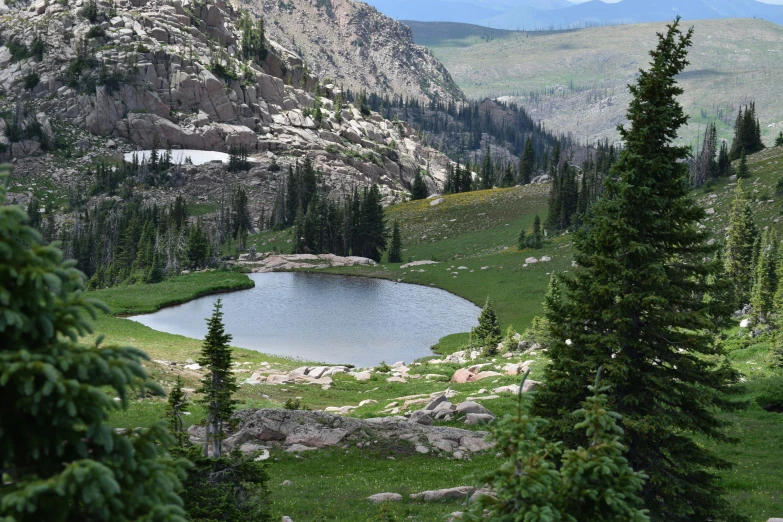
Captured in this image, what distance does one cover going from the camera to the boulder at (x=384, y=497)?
727 inches

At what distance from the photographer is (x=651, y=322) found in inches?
602

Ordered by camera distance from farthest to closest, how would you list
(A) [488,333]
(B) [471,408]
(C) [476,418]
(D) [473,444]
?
(A) [488,333]
(B) [471,408]
(C) [476,418]
(D) [473,444]

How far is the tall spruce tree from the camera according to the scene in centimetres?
1466

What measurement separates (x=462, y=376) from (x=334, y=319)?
28.9m

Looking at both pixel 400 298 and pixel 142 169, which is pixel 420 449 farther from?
pixel 142 169

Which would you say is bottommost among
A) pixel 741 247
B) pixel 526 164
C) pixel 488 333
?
pixel 488 333

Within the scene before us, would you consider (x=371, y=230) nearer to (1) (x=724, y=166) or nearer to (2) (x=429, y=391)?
(1) (x=724, y=166)

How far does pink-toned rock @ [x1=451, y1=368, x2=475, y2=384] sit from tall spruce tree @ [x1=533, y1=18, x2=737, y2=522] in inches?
868

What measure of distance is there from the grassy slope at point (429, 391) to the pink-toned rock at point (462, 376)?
1.11 metres

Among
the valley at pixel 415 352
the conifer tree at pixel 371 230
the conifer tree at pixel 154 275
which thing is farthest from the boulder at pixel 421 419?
the conifer tree at pixel 371 230

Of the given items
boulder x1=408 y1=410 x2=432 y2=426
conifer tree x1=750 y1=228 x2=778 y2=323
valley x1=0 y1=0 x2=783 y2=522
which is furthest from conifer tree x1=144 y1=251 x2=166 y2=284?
conifer tree x1=750 y1=228 x2=778 y2=323

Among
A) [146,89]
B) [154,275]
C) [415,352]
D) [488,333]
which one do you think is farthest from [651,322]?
[146,89]

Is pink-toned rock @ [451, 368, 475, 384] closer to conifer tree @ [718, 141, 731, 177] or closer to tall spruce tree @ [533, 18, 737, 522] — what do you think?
tall spruce tree @ [533, 18, 737, 522]

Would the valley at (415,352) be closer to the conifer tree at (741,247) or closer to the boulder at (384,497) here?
the boulder at (384,497)
